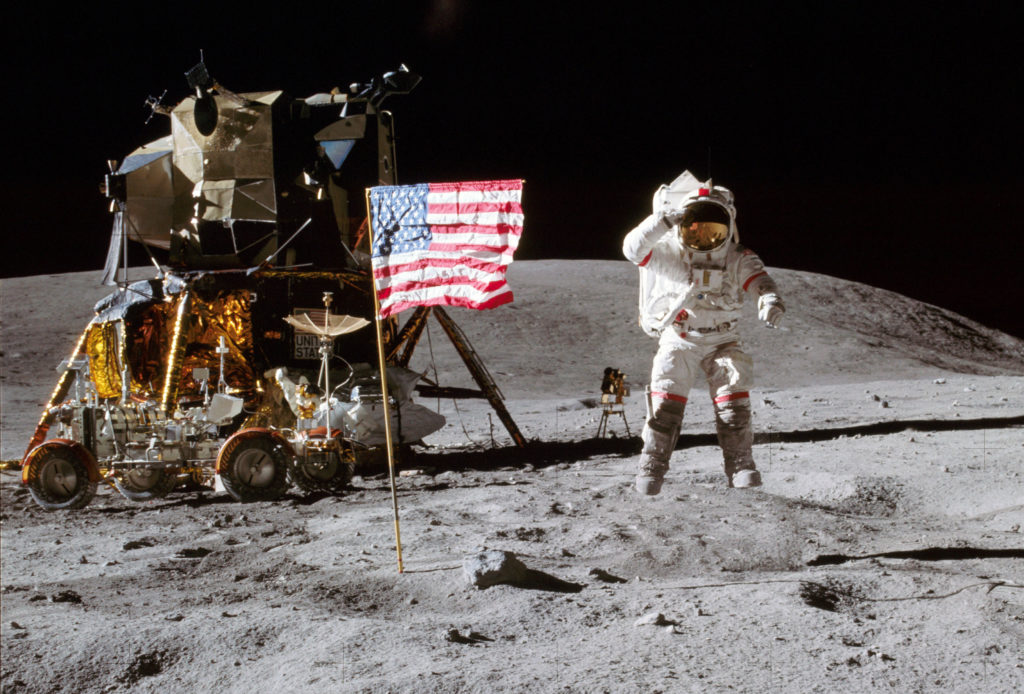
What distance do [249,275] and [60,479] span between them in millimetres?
1950

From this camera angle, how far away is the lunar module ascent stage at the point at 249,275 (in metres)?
5.53

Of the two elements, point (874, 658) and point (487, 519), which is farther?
point (487, 519)

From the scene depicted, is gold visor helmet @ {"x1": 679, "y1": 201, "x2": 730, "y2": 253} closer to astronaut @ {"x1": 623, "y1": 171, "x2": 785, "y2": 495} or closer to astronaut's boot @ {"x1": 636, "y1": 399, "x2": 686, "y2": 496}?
astronaut @ {"x1": 623, "y1": 171, "x2": 785, "y2": 495}

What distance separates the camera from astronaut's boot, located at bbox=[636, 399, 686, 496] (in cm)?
227

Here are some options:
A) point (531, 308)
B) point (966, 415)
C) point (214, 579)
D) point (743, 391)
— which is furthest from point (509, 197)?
point (531, 308)

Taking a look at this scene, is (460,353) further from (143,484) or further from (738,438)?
(738,438)

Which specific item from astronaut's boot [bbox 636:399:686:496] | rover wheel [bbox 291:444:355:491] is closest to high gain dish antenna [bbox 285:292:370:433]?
rover wheel [bbox 291:444:355:491]

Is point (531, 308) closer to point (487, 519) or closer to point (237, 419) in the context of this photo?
point (237, 419)

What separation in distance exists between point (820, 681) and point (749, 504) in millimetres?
1538

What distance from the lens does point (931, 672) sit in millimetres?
1862

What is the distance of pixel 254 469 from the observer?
180 inches

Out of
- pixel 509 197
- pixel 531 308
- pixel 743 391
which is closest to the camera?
pixel 743 391

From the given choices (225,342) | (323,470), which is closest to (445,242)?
(323,470)

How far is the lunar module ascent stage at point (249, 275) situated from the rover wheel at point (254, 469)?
1.14 ft
